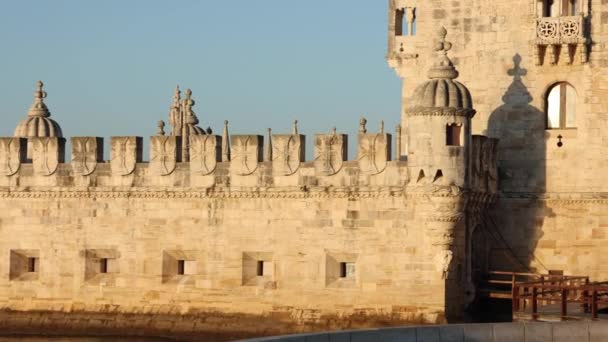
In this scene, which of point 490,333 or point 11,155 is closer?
point 490,333

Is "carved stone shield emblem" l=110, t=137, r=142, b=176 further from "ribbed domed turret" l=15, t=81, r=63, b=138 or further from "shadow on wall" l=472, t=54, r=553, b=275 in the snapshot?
"shadow on wall" l=472, t=54, r=553, b=275

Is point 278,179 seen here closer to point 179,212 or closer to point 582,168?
point 179,212

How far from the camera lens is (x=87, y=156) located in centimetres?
3856

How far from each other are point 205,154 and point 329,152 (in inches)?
132

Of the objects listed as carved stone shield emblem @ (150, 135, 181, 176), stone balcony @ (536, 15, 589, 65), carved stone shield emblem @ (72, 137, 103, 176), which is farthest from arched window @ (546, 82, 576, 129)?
carved stone shield emblem @ (72, 137, 103, 176)

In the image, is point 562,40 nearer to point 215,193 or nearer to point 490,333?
point 215,193

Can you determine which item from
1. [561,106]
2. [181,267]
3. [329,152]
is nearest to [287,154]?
[329,152]

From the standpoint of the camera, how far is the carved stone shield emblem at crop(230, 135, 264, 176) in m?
37.1

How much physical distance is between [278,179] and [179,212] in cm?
284

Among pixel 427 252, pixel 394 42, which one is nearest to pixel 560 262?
pixel 427 252

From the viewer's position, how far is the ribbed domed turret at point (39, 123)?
42.6 m

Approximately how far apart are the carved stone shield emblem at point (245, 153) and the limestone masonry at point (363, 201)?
0.05 meters

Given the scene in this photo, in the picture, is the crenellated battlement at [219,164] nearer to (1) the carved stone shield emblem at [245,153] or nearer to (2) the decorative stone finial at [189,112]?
(1) the carved stone shield emblem at [245,153]

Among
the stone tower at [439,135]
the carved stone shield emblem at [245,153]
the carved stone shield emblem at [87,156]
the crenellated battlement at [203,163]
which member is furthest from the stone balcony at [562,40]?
the carved stone shield emblem at [87,156]
